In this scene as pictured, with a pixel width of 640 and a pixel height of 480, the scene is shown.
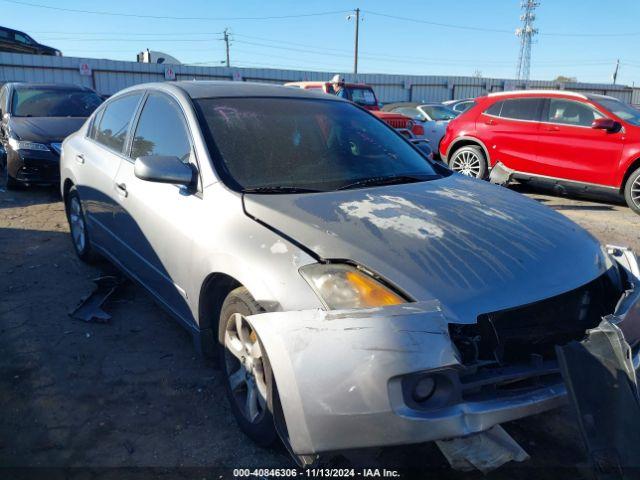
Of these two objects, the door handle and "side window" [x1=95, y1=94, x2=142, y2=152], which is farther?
"side window" [x1=95, y1=94, x2=142, y2=152]

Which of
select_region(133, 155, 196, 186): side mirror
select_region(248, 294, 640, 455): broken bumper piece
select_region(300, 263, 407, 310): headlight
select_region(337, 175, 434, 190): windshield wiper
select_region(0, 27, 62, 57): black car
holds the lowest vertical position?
select_region(248, 294, 640, 455): broken bumper piece

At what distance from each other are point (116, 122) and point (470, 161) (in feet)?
20.8

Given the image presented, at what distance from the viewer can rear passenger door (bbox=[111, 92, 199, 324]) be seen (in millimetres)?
2781

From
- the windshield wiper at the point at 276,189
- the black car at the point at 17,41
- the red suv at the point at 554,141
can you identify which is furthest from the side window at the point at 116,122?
the black car at the point at 17,41

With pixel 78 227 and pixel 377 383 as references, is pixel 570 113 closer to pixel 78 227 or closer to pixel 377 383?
pixel 78 227

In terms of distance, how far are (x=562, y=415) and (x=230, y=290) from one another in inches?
74.1

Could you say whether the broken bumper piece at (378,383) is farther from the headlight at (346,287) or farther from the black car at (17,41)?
the black car at (17,41)

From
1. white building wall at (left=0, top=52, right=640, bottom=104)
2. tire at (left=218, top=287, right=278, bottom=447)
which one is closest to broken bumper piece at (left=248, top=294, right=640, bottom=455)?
tire at (left=218, top=287, right=278, bottom=447)

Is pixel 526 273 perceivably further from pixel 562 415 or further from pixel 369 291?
pixel 562 415

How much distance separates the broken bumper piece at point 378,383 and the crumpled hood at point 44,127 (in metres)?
7.23

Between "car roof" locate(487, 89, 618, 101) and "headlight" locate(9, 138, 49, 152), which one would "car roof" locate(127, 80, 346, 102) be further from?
"car roof" locate(487, 89, 618, 101)

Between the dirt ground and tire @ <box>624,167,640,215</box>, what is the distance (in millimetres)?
5427

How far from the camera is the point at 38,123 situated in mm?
7820

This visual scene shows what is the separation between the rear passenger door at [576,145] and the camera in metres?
7.07
